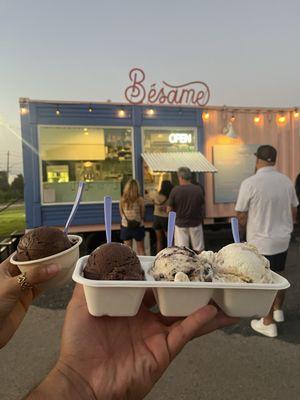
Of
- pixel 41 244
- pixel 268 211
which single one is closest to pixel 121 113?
pixel 268 211

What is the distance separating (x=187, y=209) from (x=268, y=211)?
7.65ft

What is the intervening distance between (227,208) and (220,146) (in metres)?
1.54

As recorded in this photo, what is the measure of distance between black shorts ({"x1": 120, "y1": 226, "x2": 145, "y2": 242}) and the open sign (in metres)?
2.73

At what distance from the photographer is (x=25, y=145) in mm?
7473

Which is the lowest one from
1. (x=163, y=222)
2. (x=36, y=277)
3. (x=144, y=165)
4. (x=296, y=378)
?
(x=296, y=378)

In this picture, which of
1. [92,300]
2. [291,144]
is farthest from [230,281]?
[291,144]

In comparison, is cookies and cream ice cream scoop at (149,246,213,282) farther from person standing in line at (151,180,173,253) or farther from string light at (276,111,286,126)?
string light at (276,111,286,126)

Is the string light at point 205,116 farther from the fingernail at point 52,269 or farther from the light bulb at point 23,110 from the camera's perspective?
the fingernail at point 52,269

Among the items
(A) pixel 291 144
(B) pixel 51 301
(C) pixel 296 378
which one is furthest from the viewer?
(A) pixel 291 144

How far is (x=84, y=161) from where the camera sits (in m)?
8.48

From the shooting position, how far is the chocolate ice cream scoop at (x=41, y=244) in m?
1.67

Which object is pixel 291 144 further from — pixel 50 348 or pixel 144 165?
pixel 50 348

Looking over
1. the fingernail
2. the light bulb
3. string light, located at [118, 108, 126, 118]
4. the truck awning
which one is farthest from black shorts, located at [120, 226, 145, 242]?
the fingernail

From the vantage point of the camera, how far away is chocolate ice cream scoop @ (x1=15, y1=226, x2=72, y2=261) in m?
1.67
